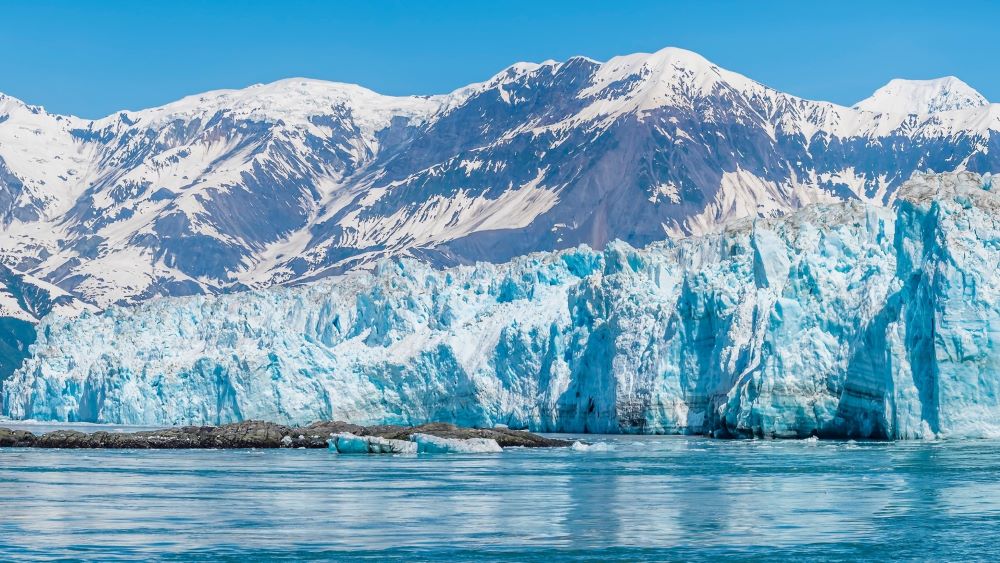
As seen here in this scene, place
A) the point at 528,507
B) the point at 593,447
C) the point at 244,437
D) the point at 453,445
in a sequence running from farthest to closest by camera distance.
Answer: the point at 244,437
the point at 453,445
the point at 593,447
the point at 528,507

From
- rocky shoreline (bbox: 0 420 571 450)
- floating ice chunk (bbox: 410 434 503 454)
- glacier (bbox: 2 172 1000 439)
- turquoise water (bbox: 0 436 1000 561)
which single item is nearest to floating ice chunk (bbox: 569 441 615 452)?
rocky shoreline (bbox: 0 420 571 450)

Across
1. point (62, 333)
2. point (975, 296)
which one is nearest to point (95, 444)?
point (975, 296)

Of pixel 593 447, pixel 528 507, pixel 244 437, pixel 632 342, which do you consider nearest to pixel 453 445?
pixel 593 447

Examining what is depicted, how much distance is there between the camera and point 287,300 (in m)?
148

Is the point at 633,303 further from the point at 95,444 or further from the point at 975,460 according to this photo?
the point at 975,460

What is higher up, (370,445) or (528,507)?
(370,445)

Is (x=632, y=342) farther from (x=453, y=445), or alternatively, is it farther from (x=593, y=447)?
(x=593, y=447)

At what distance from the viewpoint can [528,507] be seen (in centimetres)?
4450

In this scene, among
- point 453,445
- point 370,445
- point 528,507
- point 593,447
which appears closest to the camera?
point 528,507

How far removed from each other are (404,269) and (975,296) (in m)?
82.9

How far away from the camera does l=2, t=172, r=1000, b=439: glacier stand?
68.2 meters

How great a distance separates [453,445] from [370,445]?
4245 mm

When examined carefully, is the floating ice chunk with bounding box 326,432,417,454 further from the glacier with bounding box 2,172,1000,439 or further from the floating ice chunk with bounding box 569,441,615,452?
the glacier with bounding box 2,172,1000,439

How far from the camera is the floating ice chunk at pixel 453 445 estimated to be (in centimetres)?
7862
